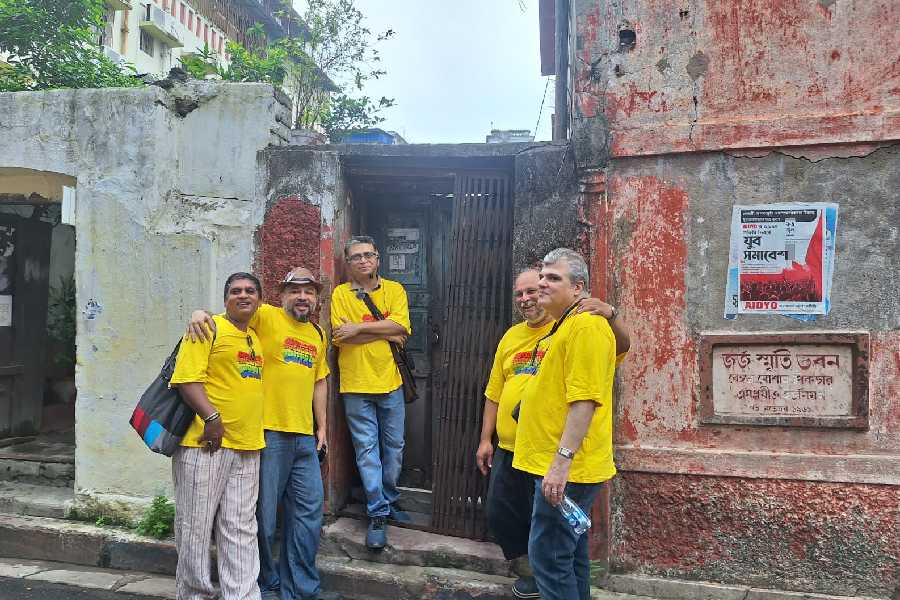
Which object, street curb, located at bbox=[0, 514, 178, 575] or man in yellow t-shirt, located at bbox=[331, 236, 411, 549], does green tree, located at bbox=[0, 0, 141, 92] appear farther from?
man in yellow t-shirt, located at bbox=[331, 236, 411, 549]

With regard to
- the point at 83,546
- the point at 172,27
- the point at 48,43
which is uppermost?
the point at 172,27

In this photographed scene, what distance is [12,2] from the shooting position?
9273 millimetres

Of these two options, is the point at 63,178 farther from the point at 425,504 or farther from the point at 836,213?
the point at 836,213

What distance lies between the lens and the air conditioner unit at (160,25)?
22.4 meters

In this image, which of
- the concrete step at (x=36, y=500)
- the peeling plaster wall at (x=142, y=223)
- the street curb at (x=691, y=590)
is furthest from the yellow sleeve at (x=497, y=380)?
the concrete step at (x=36, y=500)

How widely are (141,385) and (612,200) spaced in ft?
11.2

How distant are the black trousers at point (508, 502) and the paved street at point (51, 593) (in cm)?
208

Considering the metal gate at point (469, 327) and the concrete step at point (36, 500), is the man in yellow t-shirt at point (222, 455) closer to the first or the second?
the metal gate at point (469, 327)

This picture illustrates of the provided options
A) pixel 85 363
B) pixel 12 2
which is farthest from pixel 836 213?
pixel 12 2

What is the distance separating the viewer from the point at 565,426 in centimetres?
274

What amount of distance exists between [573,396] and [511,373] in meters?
0.95

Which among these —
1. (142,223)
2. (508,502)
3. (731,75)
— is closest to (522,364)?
(508,502)

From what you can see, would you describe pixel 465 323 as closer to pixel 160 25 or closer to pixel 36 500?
pixel 36 500

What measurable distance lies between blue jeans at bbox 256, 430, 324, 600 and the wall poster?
8.51 feet
